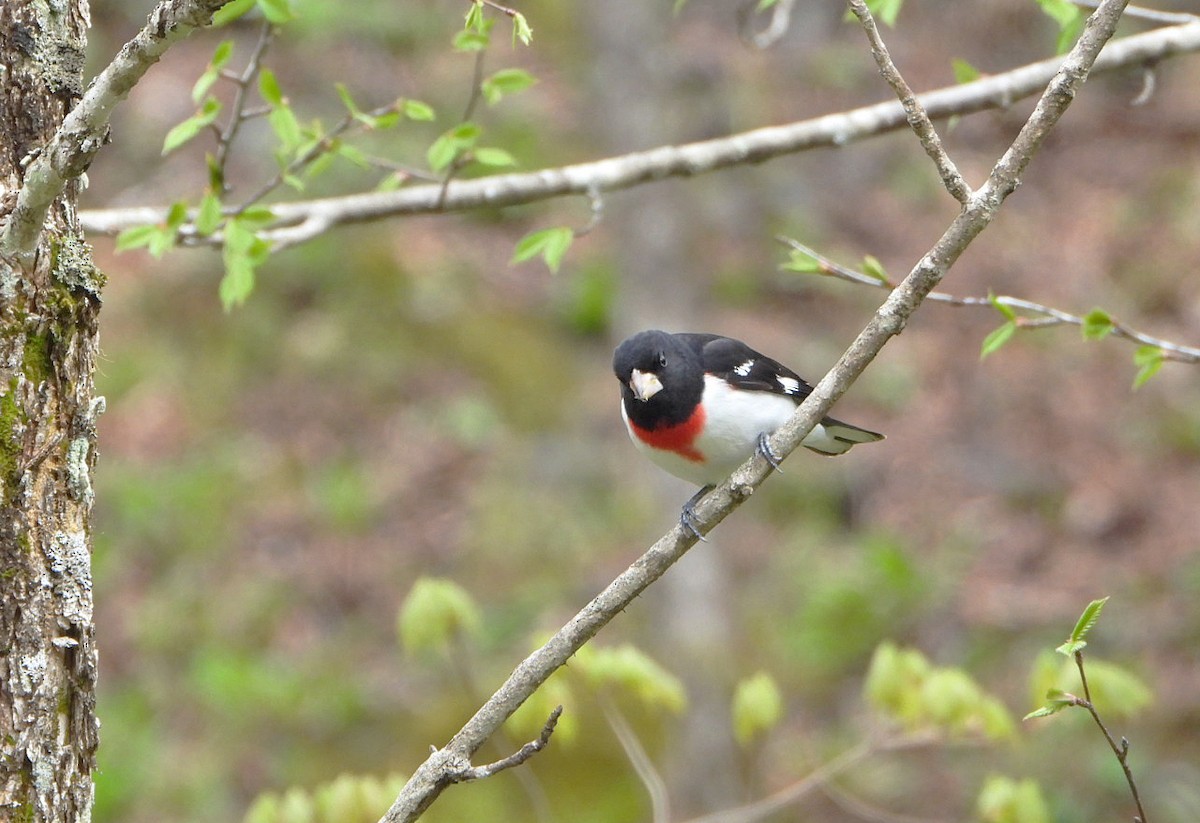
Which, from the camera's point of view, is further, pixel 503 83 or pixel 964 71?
pixel 964 71

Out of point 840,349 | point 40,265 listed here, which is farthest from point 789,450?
point 840,349

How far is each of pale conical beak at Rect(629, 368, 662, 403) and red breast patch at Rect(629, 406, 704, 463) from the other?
11 centimetres

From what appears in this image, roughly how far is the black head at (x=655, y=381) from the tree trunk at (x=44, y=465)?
1.59 meters

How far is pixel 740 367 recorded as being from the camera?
367 cm

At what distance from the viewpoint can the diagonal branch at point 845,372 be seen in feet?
6.99

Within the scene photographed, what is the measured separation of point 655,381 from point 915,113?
1296 mm

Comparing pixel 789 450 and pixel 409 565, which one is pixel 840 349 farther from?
pixel 789 450

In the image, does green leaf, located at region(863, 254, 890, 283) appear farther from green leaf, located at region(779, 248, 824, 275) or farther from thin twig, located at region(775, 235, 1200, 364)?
green leaf, located at region(779, 248, 824, 275)

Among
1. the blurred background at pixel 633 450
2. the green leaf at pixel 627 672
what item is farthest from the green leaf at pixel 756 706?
the blurred background at pixel 633 450

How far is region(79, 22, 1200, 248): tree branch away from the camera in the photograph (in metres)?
3.53

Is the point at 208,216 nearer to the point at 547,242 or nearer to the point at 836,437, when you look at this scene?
the point at 547,242

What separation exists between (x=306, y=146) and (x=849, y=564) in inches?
208

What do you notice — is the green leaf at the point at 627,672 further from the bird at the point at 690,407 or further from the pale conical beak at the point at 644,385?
the pale conical beak at the point at 644,385

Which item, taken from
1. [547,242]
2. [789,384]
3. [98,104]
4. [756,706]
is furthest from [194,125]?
[756,706]
